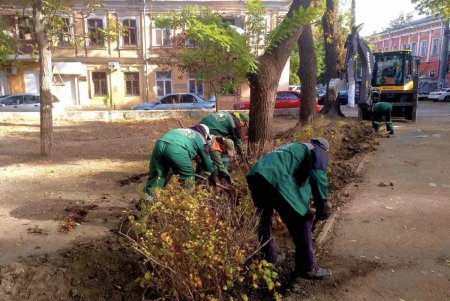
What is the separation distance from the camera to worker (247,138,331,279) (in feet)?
11.3

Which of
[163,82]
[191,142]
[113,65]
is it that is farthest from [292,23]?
[113,65]

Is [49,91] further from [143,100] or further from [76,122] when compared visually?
[143,100]

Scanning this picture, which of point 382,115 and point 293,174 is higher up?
point 293,174

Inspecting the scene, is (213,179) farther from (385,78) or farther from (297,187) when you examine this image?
(385,78)

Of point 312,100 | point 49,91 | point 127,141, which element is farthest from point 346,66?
point 49,91

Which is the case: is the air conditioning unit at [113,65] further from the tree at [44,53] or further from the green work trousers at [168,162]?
the green work trousers at [168,162]

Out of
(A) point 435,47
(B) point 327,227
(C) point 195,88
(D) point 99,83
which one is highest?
(A) point 435,47

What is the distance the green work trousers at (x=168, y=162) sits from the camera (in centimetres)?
458

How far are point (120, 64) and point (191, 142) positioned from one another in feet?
78.2

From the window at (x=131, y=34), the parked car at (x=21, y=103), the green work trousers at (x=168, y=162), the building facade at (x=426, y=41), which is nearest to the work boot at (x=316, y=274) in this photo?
the green work trousers at (x=168, y=162)

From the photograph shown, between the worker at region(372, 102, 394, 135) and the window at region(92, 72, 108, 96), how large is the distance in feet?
65.9

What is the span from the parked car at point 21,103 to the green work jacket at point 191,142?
16087 millimetres

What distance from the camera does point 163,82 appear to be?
27.3 metres

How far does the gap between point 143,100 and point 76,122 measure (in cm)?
1048
